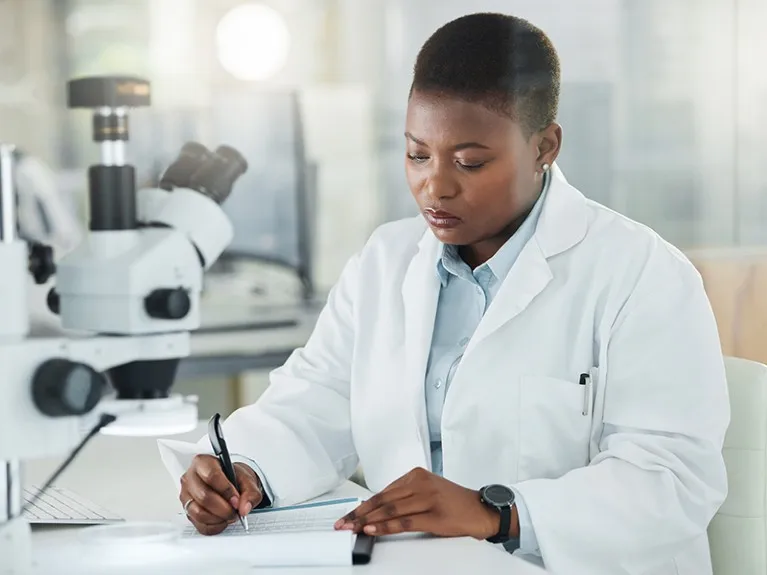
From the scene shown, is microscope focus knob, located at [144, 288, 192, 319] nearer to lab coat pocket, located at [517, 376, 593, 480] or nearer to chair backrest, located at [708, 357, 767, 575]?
lab coat pocket, located at [517, 376, 593, 480]

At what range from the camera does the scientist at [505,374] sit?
1.10 metres

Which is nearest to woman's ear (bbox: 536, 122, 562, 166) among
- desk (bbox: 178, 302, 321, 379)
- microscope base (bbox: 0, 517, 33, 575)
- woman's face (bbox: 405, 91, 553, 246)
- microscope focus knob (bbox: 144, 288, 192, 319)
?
woman's face (bbox: 405, 91, 553, 246)

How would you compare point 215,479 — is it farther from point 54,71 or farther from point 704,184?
point 704,184

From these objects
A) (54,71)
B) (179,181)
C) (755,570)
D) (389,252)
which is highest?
(54,71)

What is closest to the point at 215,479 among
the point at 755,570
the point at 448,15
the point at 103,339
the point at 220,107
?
the point at 103,339

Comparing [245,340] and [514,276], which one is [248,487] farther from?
[245,340]

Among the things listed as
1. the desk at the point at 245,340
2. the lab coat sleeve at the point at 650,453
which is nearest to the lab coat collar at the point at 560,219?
the lab coat sleeve at the point at 650,453

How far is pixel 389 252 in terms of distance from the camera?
1.39 m

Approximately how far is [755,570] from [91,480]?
80 cm

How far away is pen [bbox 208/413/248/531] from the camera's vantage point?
3.43 ft

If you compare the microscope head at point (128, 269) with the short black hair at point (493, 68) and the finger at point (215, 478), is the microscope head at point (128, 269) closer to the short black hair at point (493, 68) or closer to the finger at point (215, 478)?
the finger at point (215, 478)

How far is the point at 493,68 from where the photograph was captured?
118 cm

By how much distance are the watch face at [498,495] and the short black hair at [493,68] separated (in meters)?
0.42

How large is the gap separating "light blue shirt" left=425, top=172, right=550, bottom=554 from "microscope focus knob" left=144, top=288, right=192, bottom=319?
1.85 feet
